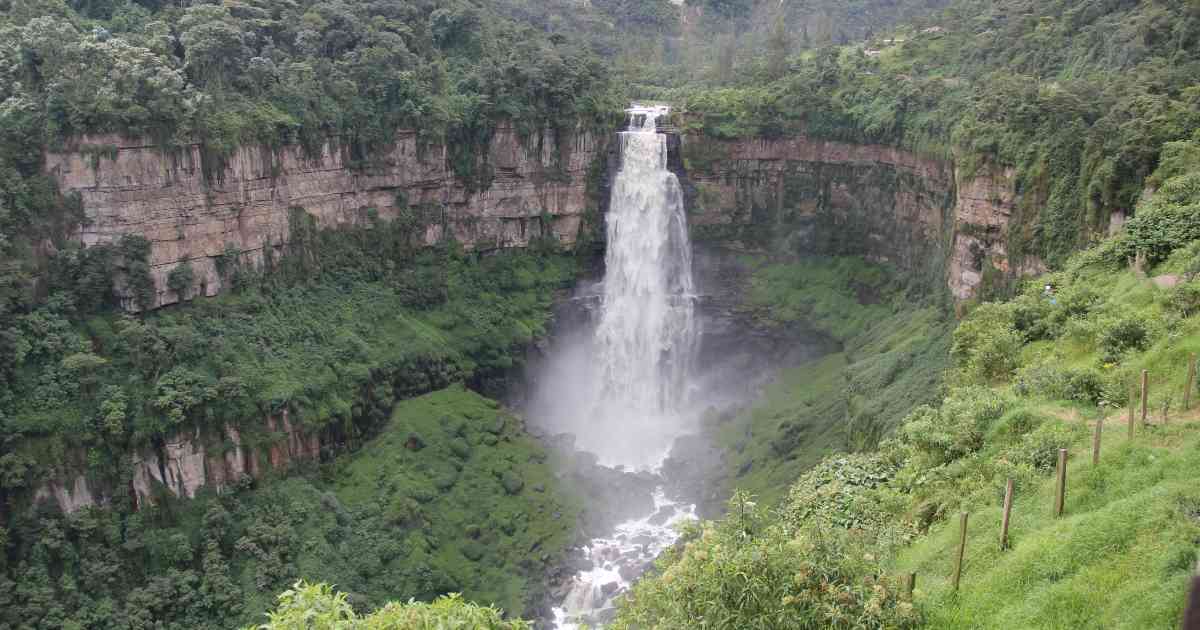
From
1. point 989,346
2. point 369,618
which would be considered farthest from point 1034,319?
point 369,618

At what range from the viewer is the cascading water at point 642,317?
3812 centimetres

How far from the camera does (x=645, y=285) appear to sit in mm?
41250

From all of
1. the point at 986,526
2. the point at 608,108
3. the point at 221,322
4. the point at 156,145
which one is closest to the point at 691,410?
the point at 608,108

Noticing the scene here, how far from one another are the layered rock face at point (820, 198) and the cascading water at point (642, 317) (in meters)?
1.74

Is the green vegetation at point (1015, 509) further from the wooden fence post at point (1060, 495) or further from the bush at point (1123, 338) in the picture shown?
the wooden fence post at point (1060, 495)

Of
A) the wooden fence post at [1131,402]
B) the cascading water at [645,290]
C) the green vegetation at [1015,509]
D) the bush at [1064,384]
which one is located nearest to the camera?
the green vegetation at [1015,509]

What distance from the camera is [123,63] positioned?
90.8 feet

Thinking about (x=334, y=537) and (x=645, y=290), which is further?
(x=645, y=290)

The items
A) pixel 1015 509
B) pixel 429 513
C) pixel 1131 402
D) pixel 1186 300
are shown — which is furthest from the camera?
pixel 429 513

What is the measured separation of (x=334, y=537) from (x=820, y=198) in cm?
2531

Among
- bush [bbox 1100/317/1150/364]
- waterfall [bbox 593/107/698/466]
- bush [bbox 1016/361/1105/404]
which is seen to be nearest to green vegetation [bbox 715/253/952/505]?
waterfall [bbox 593/107/698/466]

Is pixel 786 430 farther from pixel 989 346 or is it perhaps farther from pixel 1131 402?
pixel 1131 402

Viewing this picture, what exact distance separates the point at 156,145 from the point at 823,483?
2206 centimetres

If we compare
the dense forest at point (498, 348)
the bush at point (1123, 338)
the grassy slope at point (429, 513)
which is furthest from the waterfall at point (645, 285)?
the bush at point (1123, 338)
